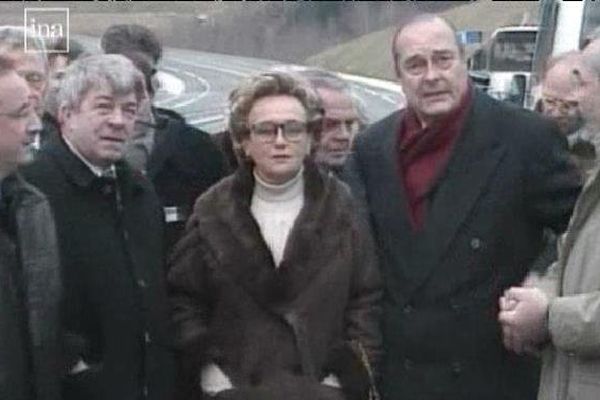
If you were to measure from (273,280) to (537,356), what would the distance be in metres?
0.84

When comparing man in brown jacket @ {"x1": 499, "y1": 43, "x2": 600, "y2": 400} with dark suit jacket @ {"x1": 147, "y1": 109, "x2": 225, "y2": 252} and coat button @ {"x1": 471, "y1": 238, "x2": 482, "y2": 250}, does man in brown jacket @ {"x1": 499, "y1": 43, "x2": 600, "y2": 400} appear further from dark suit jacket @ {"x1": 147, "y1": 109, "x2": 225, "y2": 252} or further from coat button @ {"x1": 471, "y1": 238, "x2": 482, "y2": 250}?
dark suit jacket @ {"x1": 147, "y1": 109, "x2": 225, "y2": 252}

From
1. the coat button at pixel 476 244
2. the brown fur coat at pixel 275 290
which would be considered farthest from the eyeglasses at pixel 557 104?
the brown fur coat at pixel 275 290

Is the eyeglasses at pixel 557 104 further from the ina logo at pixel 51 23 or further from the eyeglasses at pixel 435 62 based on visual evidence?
the ina logo at pixel 51 23

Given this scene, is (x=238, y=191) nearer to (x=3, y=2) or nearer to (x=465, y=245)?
(x=465, y=245)

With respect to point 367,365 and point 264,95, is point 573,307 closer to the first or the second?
point 367,365

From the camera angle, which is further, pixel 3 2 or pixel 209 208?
pixel 3 2

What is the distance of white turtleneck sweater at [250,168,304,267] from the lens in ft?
15.3

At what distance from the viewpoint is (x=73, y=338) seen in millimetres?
4562

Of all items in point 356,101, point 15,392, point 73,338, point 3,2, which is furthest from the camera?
point 3,2

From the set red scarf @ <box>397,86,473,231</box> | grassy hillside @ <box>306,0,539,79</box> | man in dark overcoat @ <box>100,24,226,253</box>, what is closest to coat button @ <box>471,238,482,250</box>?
red scarf @ <box>397,86,473,231</box>

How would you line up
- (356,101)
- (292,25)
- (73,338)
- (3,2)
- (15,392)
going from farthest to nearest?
1. (292,25)
2. (3,2)
3. (356,101)
4. (73,338)
5. (15,392)

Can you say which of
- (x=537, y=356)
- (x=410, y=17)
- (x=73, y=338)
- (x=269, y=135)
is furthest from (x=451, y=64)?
(x=73, y=338)

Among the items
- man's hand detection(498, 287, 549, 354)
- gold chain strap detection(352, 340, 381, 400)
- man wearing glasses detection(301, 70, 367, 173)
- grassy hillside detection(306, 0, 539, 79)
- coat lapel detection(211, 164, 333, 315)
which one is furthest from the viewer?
grassy hillside detection(306, 0, 539, 79)

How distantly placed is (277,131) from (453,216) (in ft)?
2.07
